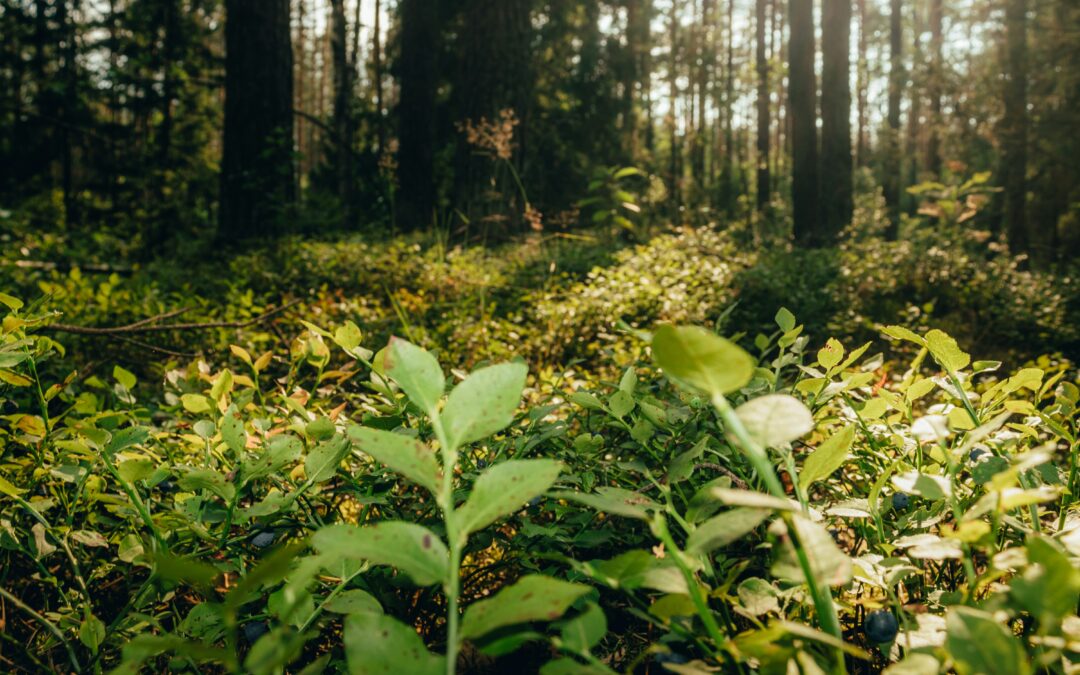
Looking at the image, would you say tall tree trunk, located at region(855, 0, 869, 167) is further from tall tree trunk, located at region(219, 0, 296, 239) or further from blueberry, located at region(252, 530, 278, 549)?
blueberry, located at region(252, 530, 278, 549)

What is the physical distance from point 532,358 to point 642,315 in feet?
2.80

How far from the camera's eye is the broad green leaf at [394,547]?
43 centimetres

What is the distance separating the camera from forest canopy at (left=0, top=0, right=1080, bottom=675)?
459 millimetres

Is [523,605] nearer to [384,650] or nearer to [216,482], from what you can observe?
[384,650]

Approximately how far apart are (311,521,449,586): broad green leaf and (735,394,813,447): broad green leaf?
0.76 feet

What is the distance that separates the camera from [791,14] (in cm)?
876

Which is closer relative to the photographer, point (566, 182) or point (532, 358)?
point (532, 358)

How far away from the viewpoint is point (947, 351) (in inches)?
29.0

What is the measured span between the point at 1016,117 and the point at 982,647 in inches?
442

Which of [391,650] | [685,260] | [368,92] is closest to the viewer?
[391,650]

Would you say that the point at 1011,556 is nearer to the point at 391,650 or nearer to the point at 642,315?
the point at 391,650

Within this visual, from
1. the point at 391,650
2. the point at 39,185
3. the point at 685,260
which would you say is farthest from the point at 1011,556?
the point at 39,185

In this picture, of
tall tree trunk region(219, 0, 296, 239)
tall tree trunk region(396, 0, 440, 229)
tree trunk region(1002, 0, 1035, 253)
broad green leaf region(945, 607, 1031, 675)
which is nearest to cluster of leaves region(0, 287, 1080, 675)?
broad green leaf region(945, 607, 1031, 675)

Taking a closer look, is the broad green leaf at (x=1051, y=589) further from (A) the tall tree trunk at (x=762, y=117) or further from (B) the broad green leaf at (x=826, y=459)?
(A) the tall tree trunk at (x=762, y=117)
